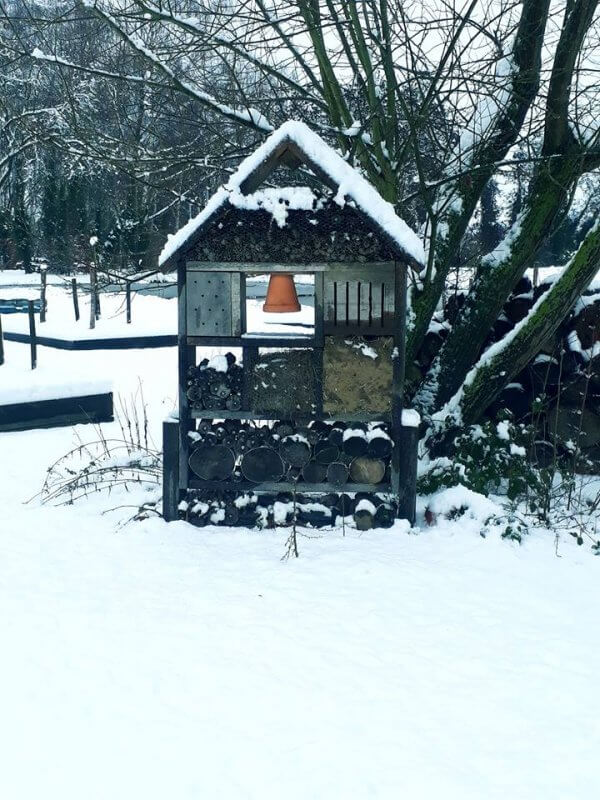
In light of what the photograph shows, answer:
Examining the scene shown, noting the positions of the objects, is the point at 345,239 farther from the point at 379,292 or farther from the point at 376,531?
the point at 376,531

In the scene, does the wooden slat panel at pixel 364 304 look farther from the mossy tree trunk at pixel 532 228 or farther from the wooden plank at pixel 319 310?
the mossy tree trunk at pixel 532 228

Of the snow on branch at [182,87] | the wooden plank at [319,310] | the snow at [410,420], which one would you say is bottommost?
the snow at [410,420]

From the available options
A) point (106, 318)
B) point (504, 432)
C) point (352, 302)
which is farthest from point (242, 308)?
point (106, 318)

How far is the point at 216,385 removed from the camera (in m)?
6.21

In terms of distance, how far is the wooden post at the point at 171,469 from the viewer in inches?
249

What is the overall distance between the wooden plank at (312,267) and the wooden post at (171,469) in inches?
52.0

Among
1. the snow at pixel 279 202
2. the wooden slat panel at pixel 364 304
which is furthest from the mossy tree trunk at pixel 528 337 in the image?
the snow at pixel 279 202

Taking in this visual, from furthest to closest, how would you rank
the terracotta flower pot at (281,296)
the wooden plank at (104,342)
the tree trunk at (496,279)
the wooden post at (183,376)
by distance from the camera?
the wooden plank at (104,342) < the tree trunk at (496,279) < the wooden post at (183,376) < the terracotta flower pot at (281,296)

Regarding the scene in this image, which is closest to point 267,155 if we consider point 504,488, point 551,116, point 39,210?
point 551,116

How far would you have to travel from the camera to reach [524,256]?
7.12 m

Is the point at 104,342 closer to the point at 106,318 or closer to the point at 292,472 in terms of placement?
the point at 106,318

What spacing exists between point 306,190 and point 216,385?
166 cm

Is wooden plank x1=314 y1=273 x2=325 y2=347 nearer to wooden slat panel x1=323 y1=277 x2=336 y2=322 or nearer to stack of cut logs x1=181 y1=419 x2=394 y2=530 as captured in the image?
wooden slat panel x1=323 y1=277 x2=336 y2=322

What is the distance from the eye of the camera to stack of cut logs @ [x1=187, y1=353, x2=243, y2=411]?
20.4 ft
